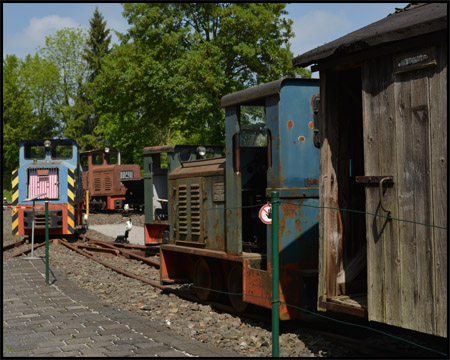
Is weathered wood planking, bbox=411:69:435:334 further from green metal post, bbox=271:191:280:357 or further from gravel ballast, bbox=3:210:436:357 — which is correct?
gravel ballast, bbox=3:210:436:357

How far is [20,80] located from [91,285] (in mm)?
44360

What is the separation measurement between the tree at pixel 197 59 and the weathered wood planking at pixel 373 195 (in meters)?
20.0

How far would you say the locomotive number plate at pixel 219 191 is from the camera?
948 cm

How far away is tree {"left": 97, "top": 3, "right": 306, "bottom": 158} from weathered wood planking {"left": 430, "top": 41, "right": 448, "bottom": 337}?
818 inches

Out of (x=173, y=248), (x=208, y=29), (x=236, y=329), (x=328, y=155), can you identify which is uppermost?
(x=208, y=29)

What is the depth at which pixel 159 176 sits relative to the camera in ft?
58.7

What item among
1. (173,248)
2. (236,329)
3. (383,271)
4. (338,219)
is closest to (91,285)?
(173,248)

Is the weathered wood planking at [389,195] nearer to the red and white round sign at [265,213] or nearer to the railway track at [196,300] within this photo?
the railway track at [196,300]

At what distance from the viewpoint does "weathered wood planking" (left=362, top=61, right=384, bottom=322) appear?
594cm

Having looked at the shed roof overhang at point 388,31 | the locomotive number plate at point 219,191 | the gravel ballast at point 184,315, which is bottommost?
the gravel ballast at point 184,315

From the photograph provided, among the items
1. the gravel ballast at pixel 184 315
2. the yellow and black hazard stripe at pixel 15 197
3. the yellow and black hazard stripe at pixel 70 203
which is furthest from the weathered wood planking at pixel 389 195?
the yellow and black hazard stripe at pixel 15 197

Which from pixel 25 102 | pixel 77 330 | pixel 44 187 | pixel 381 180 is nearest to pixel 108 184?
pixel 44 187

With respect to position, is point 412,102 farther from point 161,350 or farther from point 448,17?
point 161,350

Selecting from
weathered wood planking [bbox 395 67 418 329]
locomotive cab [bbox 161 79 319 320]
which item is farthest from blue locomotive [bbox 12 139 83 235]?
weathered wood planking [bbox 395 67 418 329]
